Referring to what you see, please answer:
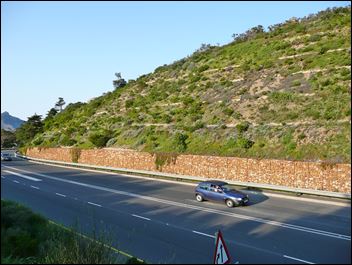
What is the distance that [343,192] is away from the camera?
821 inches

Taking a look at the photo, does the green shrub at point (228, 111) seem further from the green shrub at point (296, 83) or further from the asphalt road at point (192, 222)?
the asphalt road at point (192, 222)

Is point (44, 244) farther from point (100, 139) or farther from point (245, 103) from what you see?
point (100, 139)

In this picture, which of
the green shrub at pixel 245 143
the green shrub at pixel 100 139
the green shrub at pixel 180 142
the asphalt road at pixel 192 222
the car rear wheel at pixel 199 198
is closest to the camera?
the asphalt road at pixel 192 222

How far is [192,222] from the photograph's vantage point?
19.3 meters

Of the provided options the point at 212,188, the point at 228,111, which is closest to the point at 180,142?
the point at 228,111

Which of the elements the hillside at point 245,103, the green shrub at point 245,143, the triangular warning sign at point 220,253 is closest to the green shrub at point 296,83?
the hillside at point 245,103

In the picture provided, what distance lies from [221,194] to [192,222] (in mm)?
4500

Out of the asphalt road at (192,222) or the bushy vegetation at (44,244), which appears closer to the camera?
the bushy vegetation at (44,244)

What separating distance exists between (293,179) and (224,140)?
1242cm

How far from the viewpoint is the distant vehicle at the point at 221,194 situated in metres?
22.7

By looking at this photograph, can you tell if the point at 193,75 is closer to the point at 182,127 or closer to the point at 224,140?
the point at 182,127

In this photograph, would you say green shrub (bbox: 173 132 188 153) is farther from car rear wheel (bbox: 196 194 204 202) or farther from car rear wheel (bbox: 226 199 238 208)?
car rear wheel (bbox: 226 199 238 208)

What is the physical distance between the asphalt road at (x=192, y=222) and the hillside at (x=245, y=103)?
478 cm

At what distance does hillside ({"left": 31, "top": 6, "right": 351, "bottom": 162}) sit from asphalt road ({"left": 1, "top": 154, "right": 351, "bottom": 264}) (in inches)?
188
